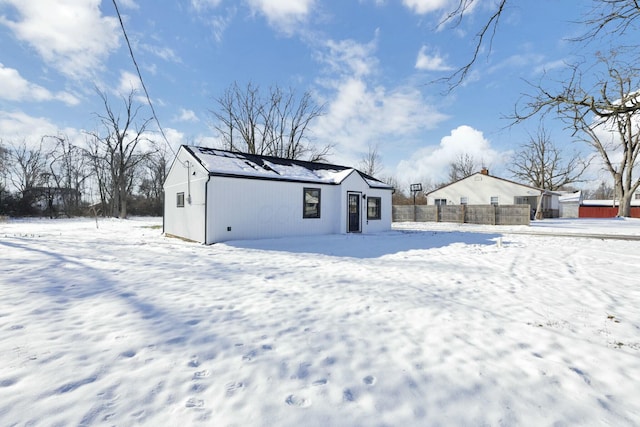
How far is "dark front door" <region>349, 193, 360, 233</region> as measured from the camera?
1389cm

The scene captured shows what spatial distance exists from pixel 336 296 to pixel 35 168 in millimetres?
40171

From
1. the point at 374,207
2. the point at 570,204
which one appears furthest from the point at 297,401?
the point at 570,204

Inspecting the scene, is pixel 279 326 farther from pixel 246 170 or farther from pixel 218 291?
pixel 246 170

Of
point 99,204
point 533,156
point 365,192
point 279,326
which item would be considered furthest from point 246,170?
point 533,156

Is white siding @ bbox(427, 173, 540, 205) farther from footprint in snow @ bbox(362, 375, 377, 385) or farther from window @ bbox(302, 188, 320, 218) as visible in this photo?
footprint in snow @ bbox(362, 375, 377, 385)

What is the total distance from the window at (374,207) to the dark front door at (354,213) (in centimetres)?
90

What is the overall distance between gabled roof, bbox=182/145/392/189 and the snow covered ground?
537 cm

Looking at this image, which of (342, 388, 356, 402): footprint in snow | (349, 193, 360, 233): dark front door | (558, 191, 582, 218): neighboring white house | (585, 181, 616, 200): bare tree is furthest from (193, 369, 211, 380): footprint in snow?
(585, 181, 616, 200): bare tree

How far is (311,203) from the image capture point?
1255cm

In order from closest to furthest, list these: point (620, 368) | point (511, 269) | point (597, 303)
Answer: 1. point (620, 368)
2. point (597, 303)
3. point (511, 269)

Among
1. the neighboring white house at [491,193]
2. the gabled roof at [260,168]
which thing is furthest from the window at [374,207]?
the neighboring white house at [491,193]

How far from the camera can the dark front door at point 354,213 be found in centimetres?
1389

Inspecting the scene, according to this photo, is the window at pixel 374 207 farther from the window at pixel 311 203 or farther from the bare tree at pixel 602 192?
the bare tree at pixel 602 192

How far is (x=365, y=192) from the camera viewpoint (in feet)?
47.4
